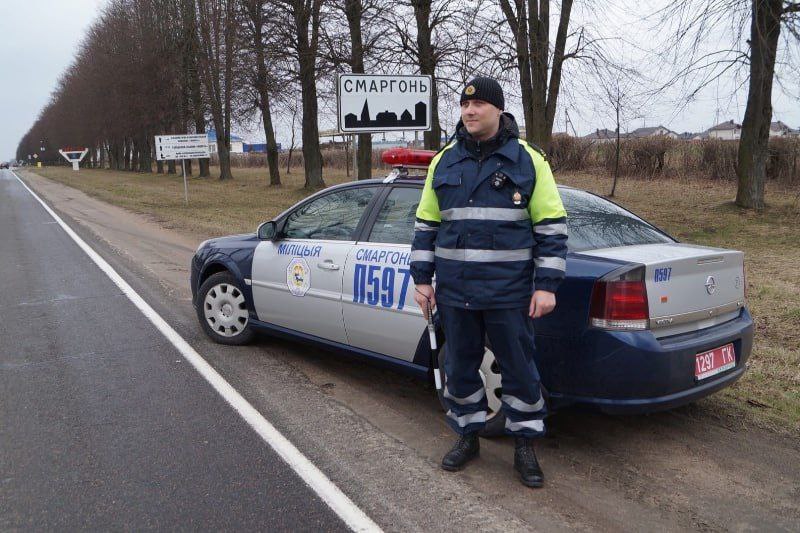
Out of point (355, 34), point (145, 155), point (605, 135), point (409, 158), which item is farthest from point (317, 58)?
point (145, 155)

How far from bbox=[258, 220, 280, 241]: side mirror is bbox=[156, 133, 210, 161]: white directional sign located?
2160 cm

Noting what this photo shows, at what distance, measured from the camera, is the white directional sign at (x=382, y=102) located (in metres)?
9.09

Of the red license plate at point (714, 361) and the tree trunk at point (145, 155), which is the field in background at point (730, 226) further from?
the tree trunk at point (145, 155)

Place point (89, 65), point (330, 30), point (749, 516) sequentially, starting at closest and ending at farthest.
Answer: point (749, 516) → point (330, 30) → point (89, 65)

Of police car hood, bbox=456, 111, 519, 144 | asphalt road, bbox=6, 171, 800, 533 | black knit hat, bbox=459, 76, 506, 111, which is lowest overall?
asphalt road, bbox=6, 171, 800, 533

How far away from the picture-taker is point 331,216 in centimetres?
526

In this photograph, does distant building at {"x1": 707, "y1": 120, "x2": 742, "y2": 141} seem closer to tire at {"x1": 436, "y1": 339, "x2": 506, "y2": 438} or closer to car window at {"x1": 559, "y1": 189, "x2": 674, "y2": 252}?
car window at {"x1": 559, "y1": 189, "x2": 674, "y2": 252}

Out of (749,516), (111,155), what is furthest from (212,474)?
(111,155)

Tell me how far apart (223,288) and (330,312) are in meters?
1.53

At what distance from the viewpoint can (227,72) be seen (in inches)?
1208

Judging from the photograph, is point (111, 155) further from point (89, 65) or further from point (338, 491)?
point (338, 491)

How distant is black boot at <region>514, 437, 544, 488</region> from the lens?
3457 mm

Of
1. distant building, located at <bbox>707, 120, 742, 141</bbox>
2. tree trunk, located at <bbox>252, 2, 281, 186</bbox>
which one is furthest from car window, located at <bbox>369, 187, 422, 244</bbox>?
distant building, located at <bbox>707, 120, 742, 141</bbox>

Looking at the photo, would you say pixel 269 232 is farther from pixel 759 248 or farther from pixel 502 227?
pixel 759 248
